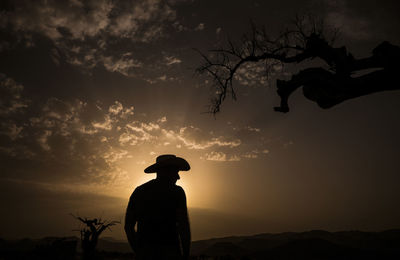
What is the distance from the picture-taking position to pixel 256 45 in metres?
7.24

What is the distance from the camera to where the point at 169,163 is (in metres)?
3.49

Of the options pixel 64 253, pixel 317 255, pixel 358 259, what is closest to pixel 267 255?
pixel 317 255

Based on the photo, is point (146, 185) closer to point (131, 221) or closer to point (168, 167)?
point (168, 167)

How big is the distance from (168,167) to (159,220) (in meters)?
0.75

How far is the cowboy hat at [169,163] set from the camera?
11.4 ft

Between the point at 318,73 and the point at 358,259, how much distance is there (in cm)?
3700

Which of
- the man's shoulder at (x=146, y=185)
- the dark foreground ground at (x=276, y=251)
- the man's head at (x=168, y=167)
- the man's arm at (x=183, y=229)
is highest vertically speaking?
the man's head at (x=168, y=167)

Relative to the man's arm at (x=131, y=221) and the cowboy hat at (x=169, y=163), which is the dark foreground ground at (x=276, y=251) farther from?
the cowboy hat at (x=169, y=163)

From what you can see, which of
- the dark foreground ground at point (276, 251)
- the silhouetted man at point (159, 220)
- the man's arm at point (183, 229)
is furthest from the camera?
the dark foreground ground at point (276, 251)

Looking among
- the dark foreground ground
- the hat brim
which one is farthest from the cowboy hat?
the dark foreground ground

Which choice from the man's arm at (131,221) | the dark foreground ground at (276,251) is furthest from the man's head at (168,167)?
the dark foreground ground at (276,251)

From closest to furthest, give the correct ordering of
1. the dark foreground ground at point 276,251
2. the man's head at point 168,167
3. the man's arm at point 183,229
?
1. the man's arm at point 183,229
2. the man's head at point 168,167
3. the dark foreground ground at point 276,251

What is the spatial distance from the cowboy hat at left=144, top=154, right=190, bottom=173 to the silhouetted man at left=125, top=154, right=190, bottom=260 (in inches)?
1.8

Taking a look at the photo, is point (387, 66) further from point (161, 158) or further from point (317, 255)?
point (317, 255)
